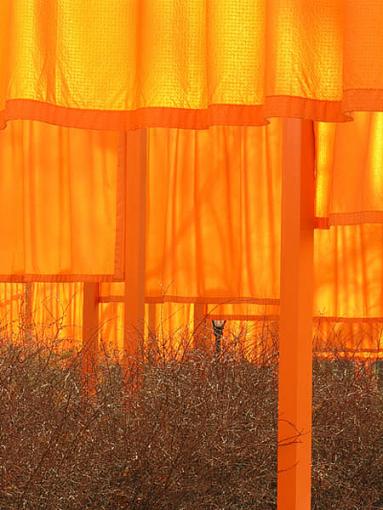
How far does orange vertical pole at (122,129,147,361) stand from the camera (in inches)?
117

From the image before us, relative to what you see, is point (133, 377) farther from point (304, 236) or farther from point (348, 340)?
point (348, 340)

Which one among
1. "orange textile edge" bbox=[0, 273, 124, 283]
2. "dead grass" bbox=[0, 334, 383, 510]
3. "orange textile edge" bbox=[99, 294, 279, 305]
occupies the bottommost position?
"dead grass" bbox=[0, 334, 383, 510]

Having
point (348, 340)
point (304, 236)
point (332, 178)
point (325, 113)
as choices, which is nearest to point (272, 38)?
point (325, 113)

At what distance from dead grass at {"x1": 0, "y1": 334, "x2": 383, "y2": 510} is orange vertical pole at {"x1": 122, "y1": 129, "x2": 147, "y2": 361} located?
0.18m

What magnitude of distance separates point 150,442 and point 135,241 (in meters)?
0.78

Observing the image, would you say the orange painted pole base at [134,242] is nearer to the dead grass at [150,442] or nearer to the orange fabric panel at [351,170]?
the dead grass at [150,442]

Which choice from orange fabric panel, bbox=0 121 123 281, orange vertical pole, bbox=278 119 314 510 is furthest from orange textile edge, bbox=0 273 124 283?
orange vertical pole, bbox=278 119 314 510

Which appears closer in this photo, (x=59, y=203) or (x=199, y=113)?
(x=199, y=113)

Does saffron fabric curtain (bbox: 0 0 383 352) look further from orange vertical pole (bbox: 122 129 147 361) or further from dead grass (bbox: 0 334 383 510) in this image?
dead grass (bbox: 0 334 383 510)

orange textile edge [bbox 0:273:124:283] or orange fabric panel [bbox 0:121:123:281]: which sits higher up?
orange fabric panel [bbox 0:121:123:281]

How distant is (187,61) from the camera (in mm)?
2139

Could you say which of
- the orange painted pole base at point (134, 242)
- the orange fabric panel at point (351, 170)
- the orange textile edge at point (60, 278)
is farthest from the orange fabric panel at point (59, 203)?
the orange fabric panel at point (351, 170)

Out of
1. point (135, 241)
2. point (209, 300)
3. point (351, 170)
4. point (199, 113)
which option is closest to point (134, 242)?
point (135, 241)

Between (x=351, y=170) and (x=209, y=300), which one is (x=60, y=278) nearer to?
(x=209, y=300)
